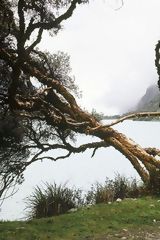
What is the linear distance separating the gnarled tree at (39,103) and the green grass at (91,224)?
9.82 feet

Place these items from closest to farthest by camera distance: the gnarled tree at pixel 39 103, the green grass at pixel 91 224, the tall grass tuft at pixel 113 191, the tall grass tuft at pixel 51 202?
the green grass at pixel 91 224 → the gnarled tree at pixel 39 103 → the tall grass tuft at pixel 51 202 → the tall grass tuft at pixel 113 191

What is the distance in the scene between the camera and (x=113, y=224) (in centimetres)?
1034

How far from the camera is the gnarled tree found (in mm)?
13328

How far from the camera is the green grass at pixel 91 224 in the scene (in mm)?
9445

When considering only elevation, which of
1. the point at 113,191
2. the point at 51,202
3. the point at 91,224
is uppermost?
the point at 113,191

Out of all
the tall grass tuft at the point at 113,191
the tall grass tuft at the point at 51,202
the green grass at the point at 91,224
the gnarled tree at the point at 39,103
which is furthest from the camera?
the tall grass tuft at the point at 113,191

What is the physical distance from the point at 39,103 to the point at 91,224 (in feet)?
18.4

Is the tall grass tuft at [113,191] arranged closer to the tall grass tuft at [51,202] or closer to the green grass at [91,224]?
the tall grass tuft at [51,202]

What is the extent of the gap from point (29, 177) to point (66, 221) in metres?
36.0

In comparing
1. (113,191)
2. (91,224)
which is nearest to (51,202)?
(113,191)

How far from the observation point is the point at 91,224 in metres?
10.4

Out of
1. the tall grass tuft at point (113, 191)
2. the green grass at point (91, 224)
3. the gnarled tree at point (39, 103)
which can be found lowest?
the green grass at point (91, 224)

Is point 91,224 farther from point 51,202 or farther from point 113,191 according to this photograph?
point 113,191

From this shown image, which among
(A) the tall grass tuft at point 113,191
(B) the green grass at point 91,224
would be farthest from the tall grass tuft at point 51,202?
(B) the green grass at point 91,224
